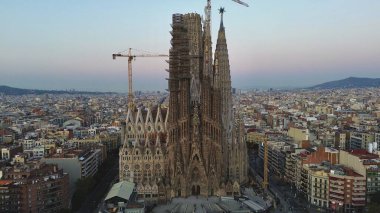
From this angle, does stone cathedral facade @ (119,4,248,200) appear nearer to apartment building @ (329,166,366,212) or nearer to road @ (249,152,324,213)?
A: road @ (249,152,324,213)

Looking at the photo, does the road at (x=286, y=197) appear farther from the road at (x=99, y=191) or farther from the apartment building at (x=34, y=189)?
the apartment building at (x=34, y=189)

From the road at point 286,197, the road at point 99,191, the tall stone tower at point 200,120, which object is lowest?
the road at point 286,197

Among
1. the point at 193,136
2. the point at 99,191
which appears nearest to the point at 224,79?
the point at 193,136

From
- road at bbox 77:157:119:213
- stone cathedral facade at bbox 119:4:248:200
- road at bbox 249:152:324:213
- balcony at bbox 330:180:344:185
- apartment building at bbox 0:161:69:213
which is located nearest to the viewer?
apartment building at bbox 0:161:69:213

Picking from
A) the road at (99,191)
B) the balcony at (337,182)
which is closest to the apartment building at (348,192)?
the balcony at (337,182)

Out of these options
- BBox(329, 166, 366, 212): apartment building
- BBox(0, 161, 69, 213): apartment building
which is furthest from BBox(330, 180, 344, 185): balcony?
BBox(0, 161, 69, 213): apartment building

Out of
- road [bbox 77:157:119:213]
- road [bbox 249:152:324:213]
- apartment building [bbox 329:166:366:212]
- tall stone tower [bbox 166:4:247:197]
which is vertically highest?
tall stone tower [bbox 166:4:247:197]
